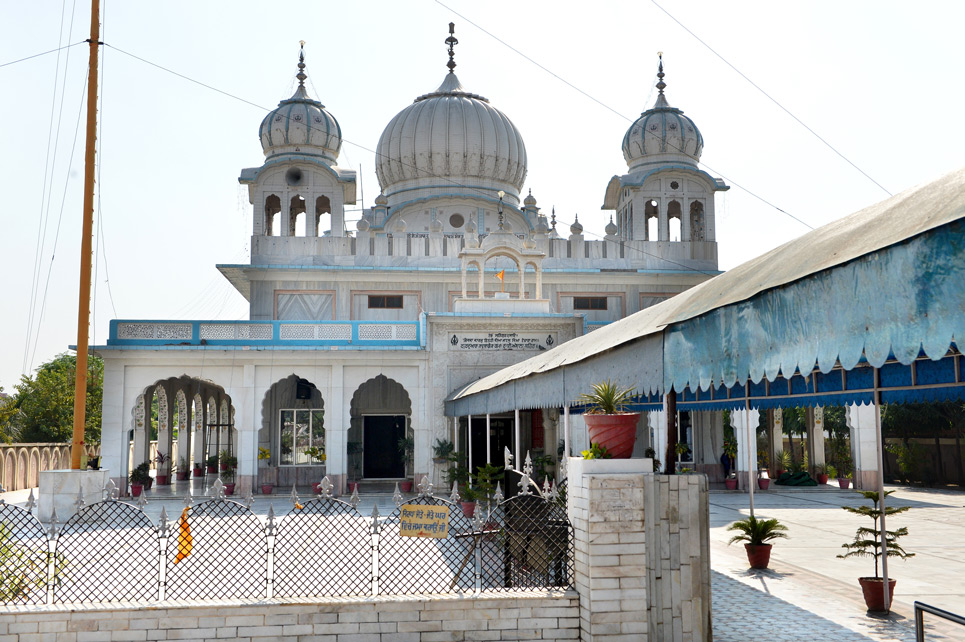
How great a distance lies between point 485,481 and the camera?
663 inches

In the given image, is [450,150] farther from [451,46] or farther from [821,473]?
[821,473]

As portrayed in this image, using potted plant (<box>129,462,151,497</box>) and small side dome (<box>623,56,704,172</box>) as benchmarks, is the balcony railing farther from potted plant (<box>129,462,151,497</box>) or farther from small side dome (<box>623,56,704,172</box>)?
small side dome (<box>623,56,704,172</box>)

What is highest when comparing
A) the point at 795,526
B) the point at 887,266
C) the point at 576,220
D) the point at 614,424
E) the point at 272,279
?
the point at 576,220

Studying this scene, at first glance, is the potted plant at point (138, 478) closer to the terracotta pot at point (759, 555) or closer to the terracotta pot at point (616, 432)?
the terracotta pot at point (759, 555)

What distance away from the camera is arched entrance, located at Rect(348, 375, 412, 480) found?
99.2ft

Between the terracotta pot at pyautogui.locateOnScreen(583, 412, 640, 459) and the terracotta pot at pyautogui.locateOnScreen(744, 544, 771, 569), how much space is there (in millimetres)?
5338

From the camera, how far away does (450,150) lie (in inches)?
1426

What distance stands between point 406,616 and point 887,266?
550 centimetres

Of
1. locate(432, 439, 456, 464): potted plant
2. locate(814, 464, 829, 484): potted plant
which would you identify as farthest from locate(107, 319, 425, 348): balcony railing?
locate(814, 464, 829, 484): potted plant

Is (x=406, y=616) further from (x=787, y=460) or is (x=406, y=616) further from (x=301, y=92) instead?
(x=301, y=92)

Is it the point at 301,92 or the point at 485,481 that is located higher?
the point at 301,92

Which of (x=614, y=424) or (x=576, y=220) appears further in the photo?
(x=576, y=220)

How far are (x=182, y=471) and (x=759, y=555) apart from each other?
25.8m

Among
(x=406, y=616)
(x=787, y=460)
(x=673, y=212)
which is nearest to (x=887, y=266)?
(x=406, y=616)
